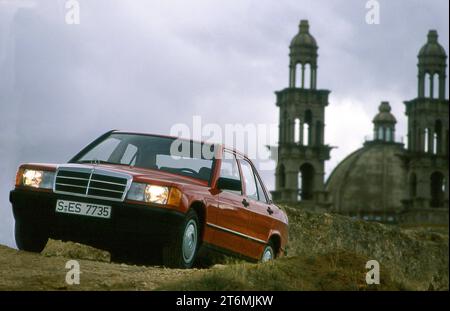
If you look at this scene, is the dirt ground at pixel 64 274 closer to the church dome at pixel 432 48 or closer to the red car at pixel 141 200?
the red car at pixel 141 200

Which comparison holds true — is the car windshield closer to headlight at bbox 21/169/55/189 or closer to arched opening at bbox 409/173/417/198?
headlight at bbox 21/169/55/189

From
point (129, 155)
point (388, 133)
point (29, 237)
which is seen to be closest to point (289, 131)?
point (388, 133)

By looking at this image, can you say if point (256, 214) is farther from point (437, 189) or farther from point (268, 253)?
point (437, 189)

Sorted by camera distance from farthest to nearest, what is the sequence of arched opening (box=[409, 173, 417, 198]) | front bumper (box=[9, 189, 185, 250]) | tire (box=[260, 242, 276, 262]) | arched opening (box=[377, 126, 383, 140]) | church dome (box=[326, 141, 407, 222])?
arched opening (box=[377, 126, 383, 140]) → church dome (box=[326, 141, 407, 222]) → arched opening (box=[409, 173, 417, 198]) → tire (box=[260, 242, 276, 262]) → front bumper (box=[9, 189, 185, 250])

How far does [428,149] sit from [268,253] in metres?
108

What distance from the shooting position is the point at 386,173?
128m

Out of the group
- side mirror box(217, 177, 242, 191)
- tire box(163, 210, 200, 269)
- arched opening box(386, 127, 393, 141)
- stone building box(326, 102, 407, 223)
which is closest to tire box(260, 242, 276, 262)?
side mirror box(217, 177, 242, 191)

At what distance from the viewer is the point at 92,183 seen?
39.4 feet

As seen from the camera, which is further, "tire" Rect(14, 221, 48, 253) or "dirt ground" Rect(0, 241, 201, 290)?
"tire" Rect(14, 221, 48, 253)

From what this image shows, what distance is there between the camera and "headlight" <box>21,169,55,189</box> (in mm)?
12281

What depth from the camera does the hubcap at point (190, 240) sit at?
39.7 feet

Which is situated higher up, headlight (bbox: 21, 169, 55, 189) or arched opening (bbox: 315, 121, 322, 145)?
arched opening (bbox: 315, 121, 322, 145)

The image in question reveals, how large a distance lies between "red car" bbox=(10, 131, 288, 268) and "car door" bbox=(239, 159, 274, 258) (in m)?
0.07

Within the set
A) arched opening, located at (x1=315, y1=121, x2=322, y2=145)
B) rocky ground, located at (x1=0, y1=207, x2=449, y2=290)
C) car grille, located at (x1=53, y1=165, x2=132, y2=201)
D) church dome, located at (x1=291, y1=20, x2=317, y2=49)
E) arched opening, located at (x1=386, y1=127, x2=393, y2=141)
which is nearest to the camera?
rocky ground, located at (x1=0, y1=207, x2=449, y2=290)
